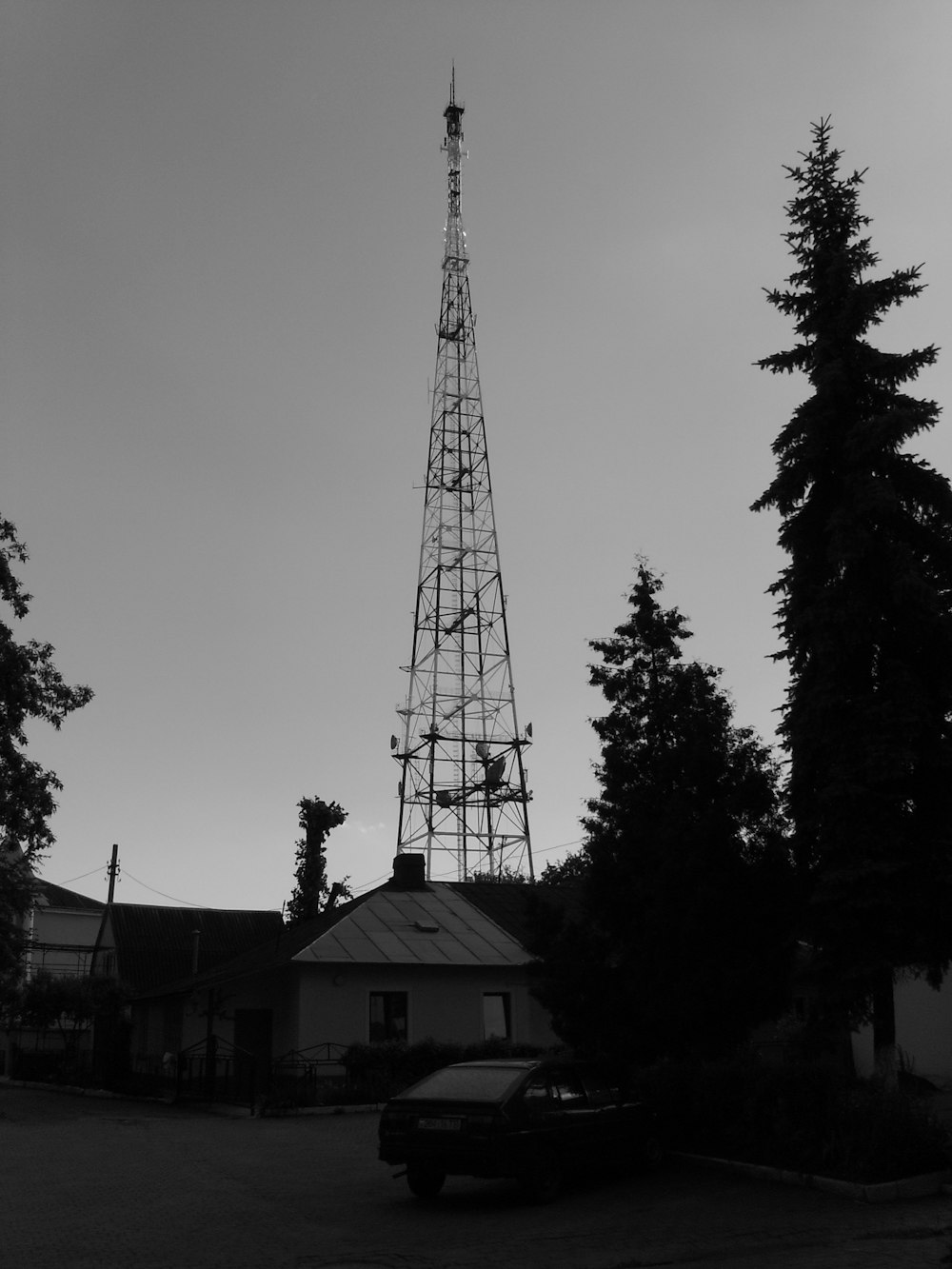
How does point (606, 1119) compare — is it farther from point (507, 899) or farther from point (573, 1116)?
point (507, 899)

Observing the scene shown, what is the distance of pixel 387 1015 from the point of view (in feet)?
93.8

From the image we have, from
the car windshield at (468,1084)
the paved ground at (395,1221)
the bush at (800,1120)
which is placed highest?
the car windshield at (468,1084)

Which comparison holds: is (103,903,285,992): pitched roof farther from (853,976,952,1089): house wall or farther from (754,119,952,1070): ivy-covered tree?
(754,119,952,1070): ivy-covered tree

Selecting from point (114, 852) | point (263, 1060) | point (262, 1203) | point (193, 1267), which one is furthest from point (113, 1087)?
point (114, 852)

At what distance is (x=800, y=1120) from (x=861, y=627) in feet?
19.0

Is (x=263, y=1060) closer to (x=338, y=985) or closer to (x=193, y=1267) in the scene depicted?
(x=338, y=985)

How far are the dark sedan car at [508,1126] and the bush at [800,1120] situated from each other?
1.26 meters

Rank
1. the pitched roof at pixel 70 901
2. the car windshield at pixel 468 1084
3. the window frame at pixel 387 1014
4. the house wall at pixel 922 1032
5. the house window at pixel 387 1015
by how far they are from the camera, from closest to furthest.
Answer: the car windshield at pixel 468 1084 < the window frame at pixel 387 1014 < the house window at pixel 387 1015 < the house wall at pixel 922 1032 < the pitched roof at pixel 70 901

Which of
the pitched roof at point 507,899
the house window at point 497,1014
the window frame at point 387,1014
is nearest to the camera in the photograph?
the window frame at point 387,1014

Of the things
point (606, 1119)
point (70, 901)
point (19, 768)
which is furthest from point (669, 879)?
point (70, 901)

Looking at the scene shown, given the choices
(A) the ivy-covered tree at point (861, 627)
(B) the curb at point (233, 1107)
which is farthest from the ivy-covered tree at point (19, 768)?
(A) the ivy-covered tree at point (861, 627)

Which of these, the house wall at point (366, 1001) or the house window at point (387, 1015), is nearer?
the house wall at point (366, 1001)

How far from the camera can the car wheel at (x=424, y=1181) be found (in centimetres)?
1324

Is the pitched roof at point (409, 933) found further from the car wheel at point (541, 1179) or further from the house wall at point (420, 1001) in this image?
the car wheel at point (541, 1179)
